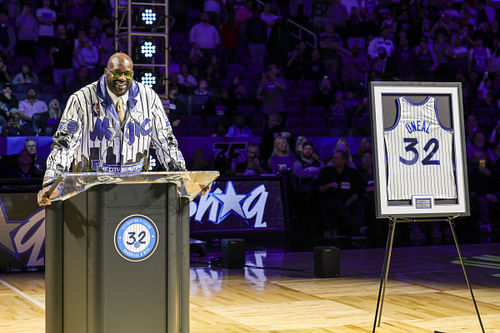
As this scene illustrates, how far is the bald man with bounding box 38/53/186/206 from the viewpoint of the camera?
4250mm

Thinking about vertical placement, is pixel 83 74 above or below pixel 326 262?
above

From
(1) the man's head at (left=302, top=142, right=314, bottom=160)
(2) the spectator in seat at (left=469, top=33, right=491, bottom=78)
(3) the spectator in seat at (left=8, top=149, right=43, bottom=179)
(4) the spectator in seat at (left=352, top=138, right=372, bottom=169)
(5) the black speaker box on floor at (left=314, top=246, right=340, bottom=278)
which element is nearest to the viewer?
(5) the black speaker box on floor at (left=314, top=246, right=340, bottom=278)

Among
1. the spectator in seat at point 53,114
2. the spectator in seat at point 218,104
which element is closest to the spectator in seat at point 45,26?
the spectator in seat at point 53,114

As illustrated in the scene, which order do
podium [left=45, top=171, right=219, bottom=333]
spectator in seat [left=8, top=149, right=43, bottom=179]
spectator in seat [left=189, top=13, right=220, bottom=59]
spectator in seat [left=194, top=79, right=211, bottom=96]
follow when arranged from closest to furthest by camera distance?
podium [left=45, top=171, right=219, bottom=333]
spectator in seat [left=8, top=149, right=43, bottom=179]
spectator in seat [left=194, top=79, right=211, bottom=96]
spectator in seat [left=189, top=13, right=220, bottom=59]

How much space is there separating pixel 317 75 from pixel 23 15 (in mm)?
5790

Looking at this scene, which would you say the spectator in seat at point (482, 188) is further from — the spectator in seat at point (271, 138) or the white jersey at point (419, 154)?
the white jersey at point (419, 154)

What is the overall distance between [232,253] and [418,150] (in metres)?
3.68

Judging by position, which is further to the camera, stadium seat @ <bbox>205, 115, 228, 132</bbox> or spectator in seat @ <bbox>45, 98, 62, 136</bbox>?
stadium seat @ <bbox>205, 115, 228, 132</bbox>

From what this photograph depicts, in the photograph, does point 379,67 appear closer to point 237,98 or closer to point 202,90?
point 237,98

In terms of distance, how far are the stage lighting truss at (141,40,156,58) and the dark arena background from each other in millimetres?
12

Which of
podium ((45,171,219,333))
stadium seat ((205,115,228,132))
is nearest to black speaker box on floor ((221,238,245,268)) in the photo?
podium ((45,171,219,333))

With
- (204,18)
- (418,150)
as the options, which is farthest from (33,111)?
(418,150)

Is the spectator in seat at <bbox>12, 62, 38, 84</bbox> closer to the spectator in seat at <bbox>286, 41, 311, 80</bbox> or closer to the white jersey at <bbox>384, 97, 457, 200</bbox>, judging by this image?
the spectator in seat at <bbox>286, 41, 311, 80</bbox>

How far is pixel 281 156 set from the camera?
456 inches
